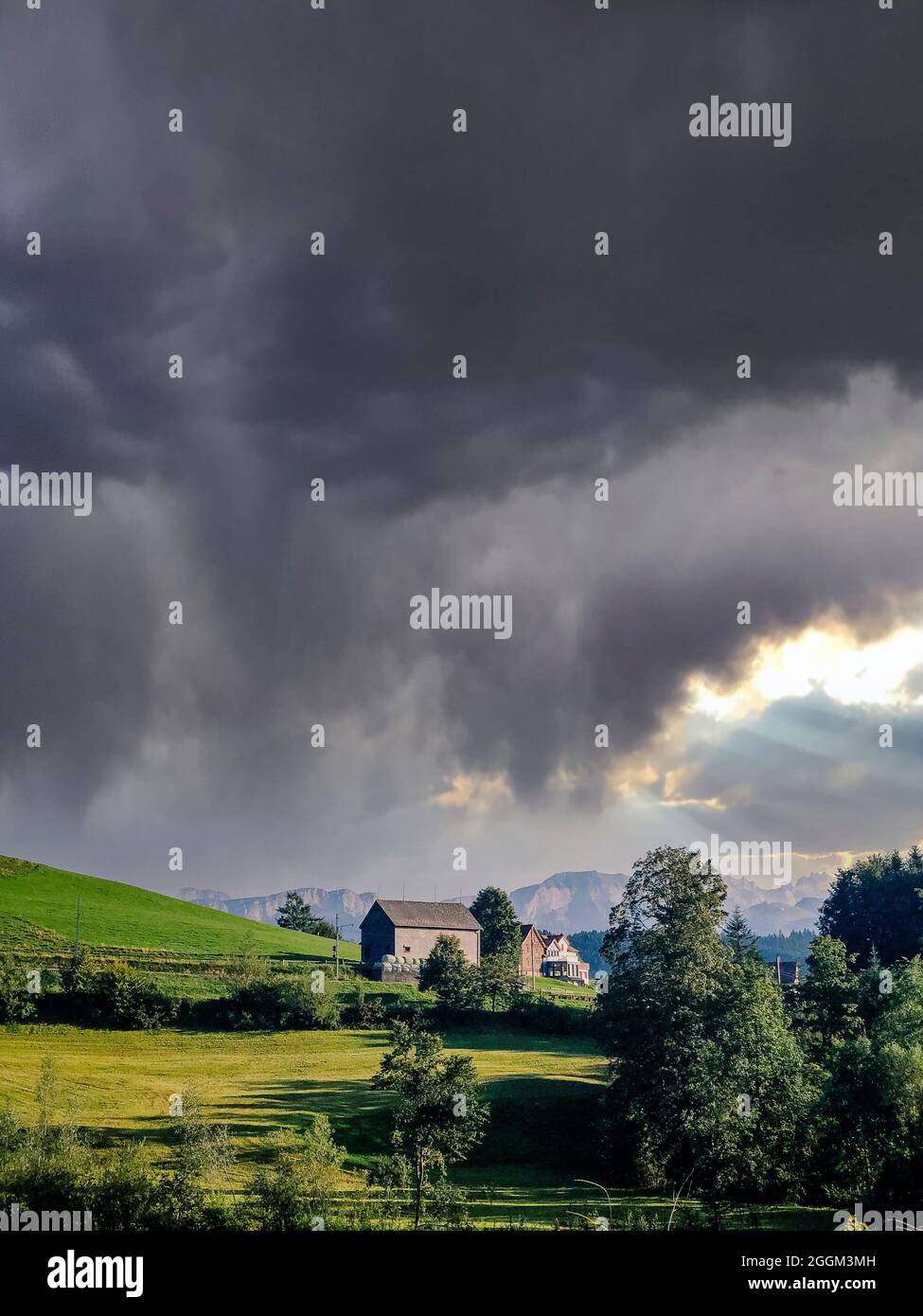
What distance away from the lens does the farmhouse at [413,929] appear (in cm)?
15350

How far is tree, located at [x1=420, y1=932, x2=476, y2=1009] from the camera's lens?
343 ft

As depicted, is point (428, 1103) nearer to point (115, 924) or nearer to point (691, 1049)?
point (691, 1049)

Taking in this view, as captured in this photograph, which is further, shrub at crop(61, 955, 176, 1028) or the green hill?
the green hill

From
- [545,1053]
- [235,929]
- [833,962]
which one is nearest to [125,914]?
[235,929]

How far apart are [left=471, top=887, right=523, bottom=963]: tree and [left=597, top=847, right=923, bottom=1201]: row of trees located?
10584 centimetres

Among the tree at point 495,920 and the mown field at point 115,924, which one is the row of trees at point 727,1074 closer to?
the mown field at point 115,924

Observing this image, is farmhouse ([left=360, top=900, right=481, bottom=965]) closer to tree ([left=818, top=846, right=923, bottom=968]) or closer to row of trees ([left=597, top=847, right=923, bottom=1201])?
tree ([left=818, top=846, right=923, bottom=968])

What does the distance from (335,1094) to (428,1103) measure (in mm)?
26769

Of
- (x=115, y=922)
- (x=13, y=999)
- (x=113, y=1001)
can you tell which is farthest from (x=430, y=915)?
(x=13, y=999)

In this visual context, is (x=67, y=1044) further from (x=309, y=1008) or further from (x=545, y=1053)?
(x=545, y=1053)

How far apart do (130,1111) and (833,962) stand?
151ft

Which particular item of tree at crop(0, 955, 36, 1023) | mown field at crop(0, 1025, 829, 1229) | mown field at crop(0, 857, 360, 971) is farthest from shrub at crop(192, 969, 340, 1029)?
mown field at crop(0, 857, 360, 971)

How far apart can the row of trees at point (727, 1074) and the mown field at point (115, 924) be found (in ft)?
223
